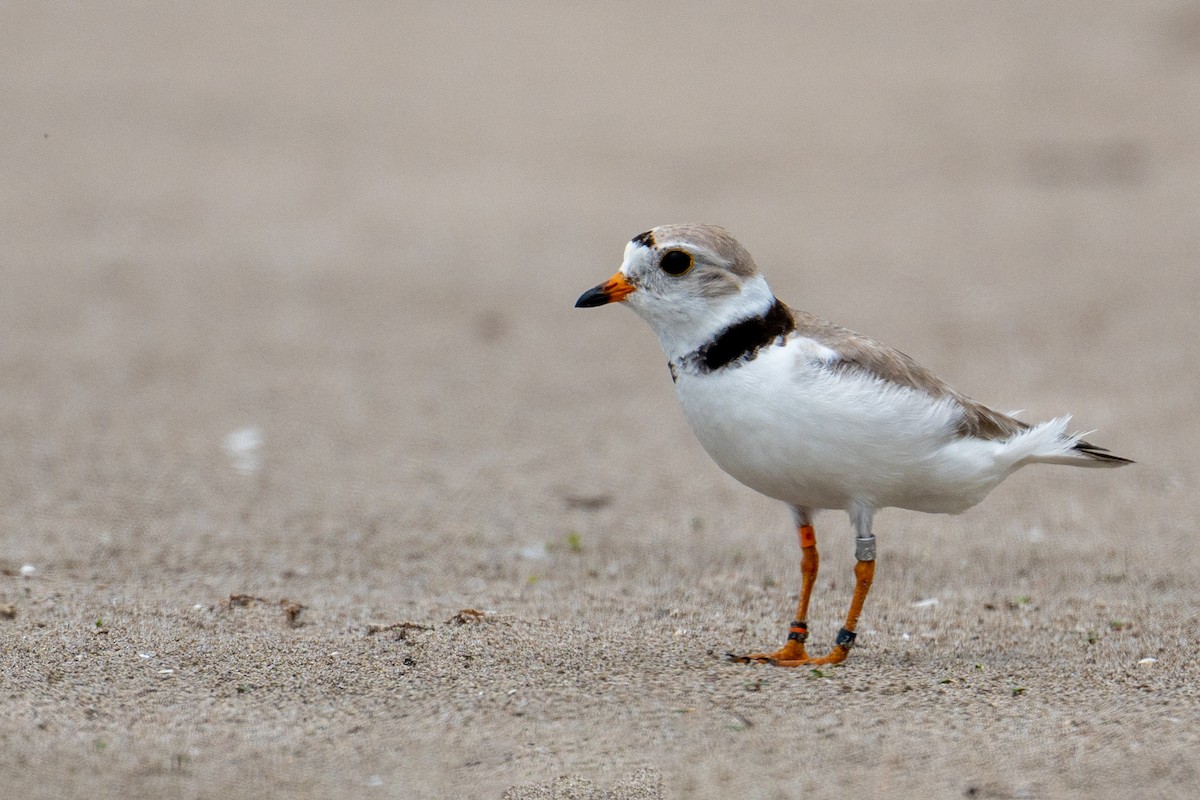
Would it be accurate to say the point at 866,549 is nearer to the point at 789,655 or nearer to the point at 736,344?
the point at 789,655

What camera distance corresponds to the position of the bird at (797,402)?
3865 mm

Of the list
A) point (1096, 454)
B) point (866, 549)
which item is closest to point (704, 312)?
point (866, 549)

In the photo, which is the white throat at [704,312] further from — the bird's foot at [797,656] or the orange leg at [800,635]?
the bird's foot at [797,656]

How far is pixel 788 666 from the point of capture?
4051 millimetres

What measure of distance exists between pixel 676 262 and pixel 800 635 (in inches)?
44.9

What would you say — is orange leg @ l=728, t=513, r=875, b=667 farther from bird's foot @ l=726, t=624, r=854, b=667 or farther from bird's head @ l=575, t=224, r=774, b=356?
bird's head @ l=575, t=224, r=774, b=356

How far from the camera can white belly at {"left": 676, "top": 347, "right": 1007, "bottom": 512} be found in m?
3.85

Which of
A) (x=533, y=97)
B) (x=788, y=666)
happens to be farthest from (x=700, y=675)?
(x=533, y=97)

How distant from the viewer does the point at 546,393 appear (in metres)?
7.93

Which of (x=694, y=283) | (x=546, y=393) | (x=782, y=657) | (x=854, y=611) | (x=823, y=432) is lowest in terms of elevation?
(x=782, y=657)

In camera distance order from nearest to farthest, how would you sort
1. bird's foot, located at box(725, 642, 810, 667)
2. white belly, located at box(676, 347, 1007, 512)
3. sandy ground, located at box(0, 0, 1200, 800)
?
sandy ground, located at box(0, 0, 1200, 800)
white belly, located at box(676, 347, 1007, 512)
bird's foot, located at box(725, 642, 810, 667)

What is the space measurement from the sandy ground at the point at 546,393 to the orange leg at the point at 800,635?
0.10 metres

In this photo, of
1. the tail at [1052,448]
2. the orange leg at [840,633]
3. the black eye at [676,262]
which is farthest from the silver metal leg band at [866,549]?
the black eye at [676,262]

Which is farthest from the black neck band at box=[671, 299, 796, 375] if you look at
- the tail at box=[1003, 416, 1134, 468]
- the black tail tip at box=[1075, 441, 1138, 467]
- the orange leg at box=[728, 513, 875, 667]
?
the black tail tip at box=[1075, 441, 1138, 467]
